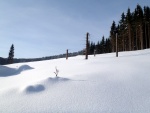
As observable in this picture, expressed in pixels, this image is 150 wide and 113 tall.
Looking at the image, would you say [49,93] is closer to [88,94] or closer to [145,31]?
[88,94]

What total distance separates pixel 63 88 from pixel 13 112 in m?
2.65

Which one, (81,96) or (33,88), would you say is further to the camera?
(33,88)

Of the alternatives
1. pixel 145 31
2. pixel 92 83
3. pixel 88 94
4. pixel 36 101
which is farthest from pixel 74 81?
pixel 145 31

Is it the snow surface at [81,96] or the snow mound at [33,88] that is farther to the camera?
the snow mound at [33,88]

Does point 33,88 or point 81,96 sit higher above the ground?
point 33,88

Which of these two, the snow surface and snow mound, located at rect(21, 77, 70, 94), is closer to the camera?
the snow surface

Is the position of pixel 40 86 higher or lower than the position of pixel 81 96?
higher

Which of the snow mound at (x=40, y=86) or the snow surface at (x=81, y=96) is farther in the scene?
the snow mound at (x=40, y=86)

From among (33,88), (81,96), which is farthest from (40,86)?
A: (81,96)

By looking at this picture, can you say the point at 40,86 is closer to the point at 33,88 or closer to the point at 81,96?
the point at 33,88

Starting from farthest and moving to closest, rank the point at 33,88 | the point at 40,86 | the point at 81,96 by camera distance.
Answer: the point at 40,86
the point at 33,88
the point at 81,96

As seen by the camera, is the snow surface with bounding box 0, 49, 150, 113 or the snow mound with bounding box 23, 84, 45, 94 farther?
the snow mound with bounding box 23, 84, 45, 94

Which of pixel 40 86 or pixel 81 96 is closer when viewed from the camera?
pixel 81 96

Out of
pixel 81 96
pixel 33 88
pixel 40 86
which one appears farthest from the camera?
pixel 40 86
